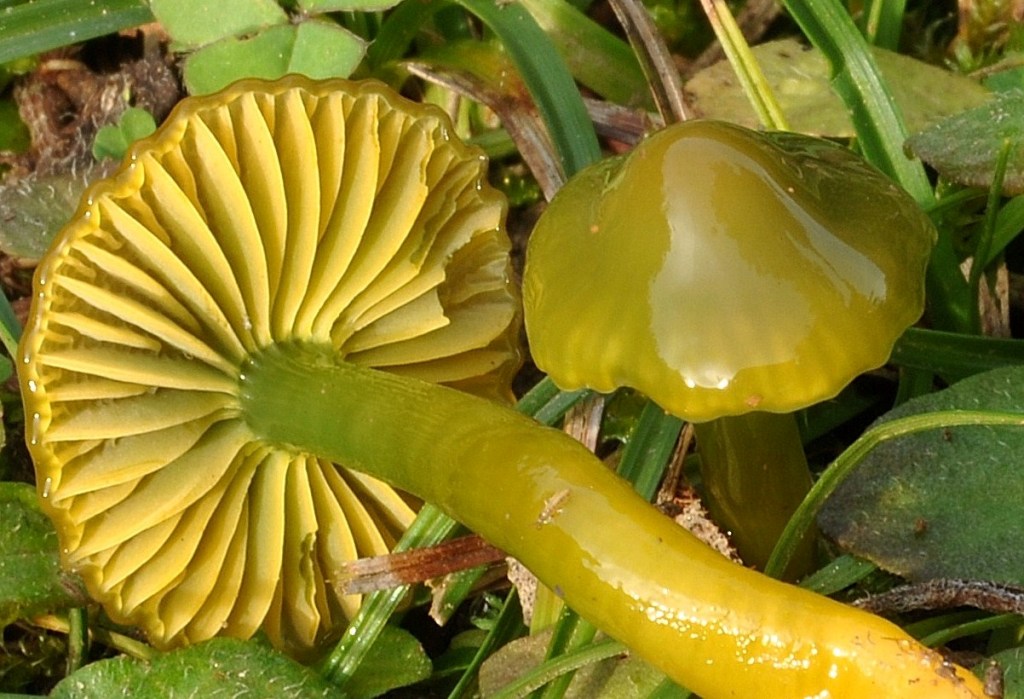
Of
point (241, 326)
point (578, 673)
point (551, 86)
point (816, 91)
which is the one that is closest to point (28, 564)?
point (241, 326)

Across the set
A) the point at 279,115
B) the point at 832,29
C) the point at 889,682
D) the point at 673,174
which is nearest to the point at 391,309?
the point at 279,115

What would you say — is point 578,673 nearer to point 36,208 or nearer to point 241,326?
point 241,326

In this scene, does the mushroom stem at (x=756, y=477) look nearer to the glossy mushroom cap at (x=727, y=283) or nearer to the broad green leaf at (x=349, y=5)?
the glossy mushroom cap at (x=727, y=283)

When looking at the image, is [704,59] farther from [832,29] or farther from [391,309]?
[391,309]

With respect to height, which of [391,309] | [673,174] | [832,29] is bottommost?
[391,309]

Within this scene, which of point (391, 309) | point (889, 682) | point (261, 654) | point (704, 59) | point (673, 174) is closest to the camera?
point (889, 682)

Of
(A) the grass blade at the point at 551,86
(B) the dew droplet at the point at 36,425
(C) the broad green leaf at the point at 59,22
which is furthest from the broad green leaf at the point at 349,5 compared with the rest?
(B) the dew droplet at the point at 36,425

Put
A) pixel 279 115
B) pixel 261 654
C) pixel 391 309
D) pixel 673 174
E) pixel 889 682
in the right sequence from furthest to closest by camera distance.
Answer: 1. pixel 391 309
2. pixel 261 654
3. pixel 279 115
4. pixel 673 174
5. pixel 889 682
